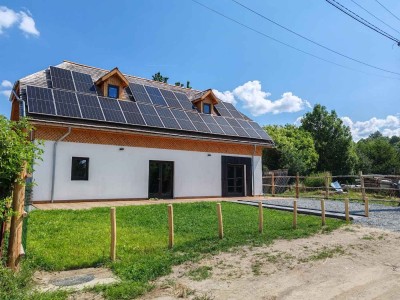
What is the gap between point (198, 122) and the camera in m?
18.4

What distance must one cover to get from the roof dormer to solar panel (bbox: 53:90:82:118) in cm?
790

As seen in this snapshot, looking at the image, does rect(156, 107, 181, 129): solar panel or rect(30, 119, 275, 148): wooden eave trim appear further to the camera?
rect(156, 107, 181, 129): solar panel

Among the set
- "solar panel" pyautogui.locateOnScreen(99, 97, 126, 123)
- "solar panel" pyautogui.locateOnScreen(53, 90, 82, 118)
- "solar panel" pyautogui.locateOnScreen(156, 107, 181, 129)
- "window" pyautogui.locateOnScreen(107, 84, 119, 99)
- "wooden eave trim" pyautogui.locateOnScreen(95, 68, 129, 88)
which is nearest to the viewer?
"solar panel" pyautogui.locateOnScreen(53, 90, 82, 118)

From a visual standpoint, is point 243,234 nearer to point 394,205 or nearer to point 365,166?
point 394,205

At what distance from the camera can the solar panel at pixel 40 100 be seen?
13020 millimetres

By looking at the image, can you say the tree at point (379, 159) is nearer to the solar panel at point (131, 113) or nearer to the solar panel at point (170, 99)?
the solar panel at point (170, 99)

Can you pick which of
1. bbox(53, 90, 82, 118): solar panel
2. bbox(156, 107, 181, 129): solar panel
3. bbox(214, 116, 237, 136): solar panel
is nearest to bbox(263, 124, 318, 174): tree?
bbox(214, 116, 237, 136): solar panel

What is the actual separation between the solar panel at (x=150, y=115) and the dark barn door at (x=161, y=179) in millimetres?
1952

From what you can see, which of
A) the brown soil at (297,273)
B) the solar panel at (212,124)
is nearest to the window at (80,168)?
the solar panel at (212,124)

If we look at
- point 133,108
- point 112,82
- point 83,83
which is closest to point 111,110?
point 133,108

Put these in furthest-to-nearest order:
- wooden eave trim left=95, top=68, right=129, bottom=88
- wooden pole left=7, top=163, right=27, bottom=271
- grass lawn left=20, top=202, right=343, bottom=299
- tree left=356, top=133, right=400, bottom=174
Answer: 1. tree left=356, top=133, right=400, bottom=174
2. wooden eave trim left=95, top=68, right=129, bottom=88
3. grass lawn left=20, top=202, right=343, bottom=299
4. wooden pole left=7, top=163, right=27, bottom=271

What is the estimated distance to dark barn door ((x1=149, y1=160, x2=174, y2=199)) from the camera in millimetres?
16281

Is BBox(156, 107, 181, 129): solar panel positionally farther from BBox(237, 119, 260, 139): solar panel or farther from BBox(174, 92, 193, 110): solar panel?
BBox(237, 119, 260, 139): solar panel

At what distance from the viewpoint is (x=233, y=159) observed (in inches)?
757
